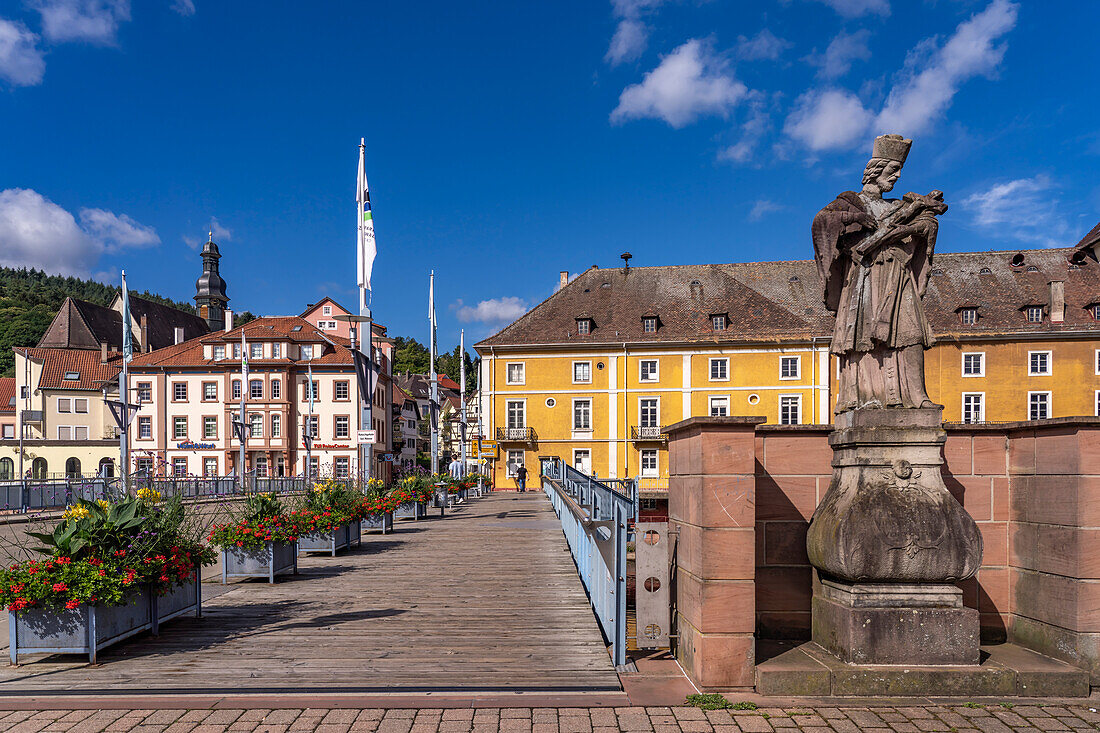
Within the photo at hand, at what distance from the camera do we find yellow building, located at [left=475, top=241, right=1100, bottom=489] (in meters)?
42.4

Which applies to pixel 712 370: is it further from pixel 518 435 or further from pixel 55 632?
pixel 55 632

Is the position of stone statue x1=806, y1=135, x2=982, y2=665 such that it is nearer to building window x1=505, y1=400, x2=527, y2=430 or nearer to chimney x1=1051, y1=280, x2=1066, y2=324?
building window x1=505, y1=400, x2=527, y2=430

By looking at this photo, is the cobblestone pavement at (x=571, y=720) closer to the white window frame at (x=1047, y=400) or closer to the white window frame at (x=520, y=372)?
the white window frame at (x=520, y=372)

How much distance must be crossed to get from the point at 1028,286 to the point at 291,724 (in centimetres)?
5117

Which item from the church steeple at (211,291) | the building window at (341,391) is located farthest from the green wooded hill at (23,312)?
the building window at (341,391)

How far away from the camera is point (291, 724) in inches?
186

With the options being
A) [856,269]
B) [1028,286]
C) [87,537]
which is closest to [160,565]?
[87,537]

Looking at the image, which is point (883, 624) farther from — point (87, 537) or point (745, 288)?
point (745, 288)

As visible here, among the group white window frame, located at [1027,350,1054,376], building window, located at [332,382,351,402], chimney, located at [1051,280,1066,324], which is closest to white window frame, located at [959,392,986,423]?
white window frame, located at [1027,350,1054,376]

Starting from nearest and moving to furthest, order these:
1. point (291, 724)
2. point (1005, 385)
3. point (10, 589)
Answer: point (291, 724)
point (10, 589)
point (1005, 385)

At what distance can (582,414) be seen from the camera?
45.1m

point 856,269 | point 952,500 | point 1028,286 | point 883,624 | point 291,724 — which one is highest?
point 1028,286

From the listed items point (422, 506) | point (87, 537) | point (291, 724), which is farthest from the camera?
point (422, 506)

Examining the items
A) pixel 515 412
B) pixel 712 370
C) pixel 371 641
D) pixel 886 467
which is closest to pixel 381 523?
pixel 371 641
